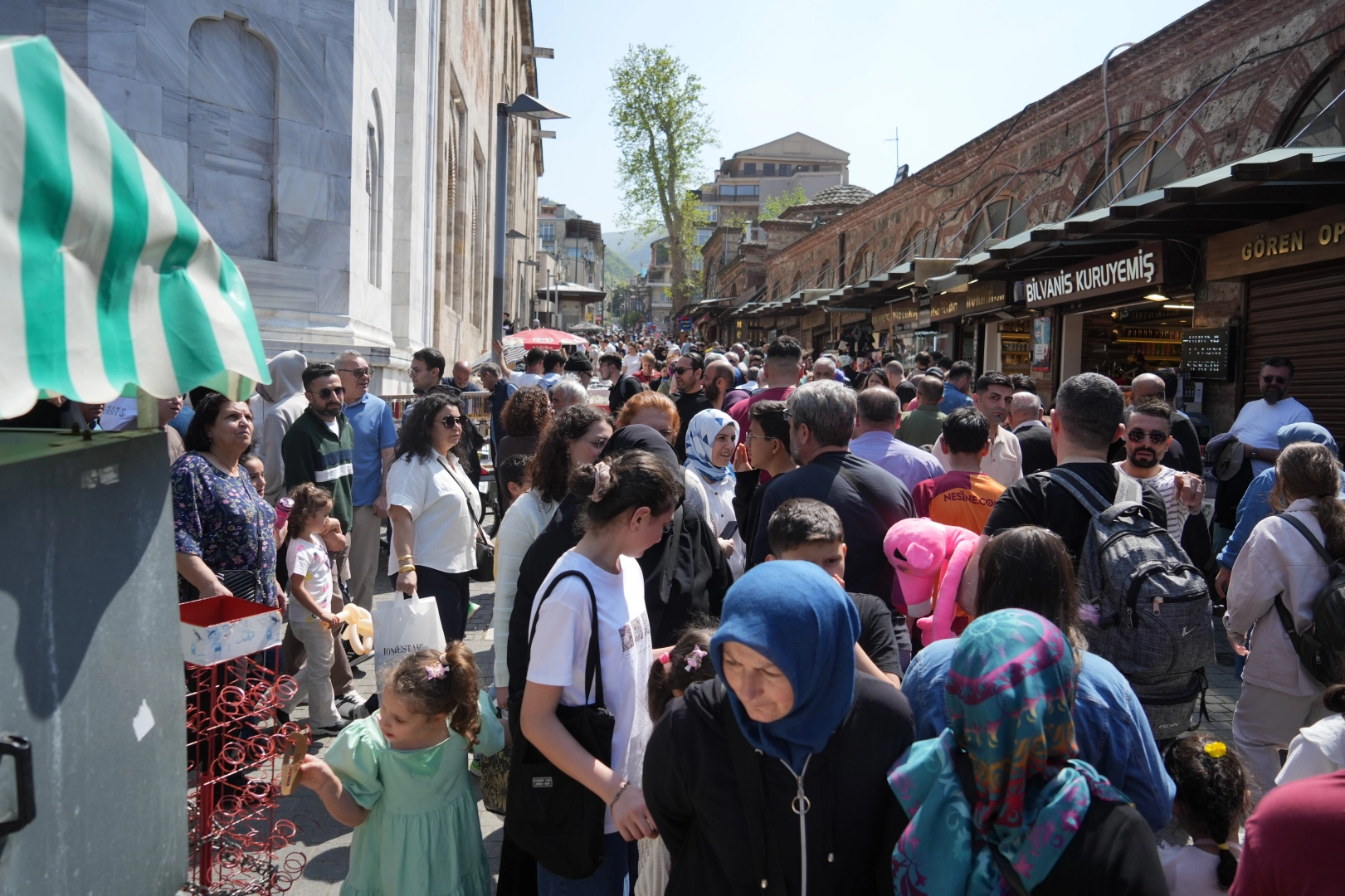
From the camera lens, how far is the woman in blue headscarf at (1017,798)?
68.2 inches

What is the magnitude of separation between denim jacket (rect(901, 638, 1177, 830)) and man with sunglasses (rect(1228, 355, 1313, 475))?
6042mm

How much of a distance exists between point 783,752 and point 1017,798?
0.47 meters

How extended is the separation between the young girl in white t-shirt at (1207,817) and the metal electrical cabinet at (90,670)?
8.46 feet

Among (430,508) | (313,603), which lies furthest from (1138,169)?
(313,603)

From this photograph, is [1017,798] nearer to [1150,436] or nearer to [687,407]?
[1150,436]

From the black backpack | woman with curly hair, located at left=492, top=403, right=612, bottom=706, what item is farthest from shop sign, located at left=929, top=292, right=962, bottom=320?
woman with curly hair, located at left=492, top=403, right=612, bottom=706

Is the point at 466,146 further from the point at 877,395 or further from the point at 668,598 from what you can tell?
the point at 668,598

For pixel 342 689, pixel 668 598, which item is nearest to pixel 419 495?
pixel 342 689

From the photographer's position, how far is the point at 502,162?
15289 mm

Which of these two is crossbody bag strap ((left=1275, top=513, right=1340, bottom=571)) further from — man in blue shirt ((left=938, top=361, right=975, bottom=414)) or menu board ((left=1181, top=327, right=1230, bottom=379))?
menu board ((left=1181, top=327, right=1230, bottom=379))

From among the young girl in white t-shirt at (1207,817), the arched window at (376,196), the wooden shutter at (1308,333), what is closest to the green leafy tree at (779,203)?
the arched window at (376,196)

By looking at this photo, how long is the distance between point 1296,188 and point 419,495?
723cm

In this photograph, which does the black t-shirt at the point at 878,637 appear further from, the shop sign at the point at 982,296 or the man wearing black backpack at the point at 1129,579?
the shop sign at the point at 982,296

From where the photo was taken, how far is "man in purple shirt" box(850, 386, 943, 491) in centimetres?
488
